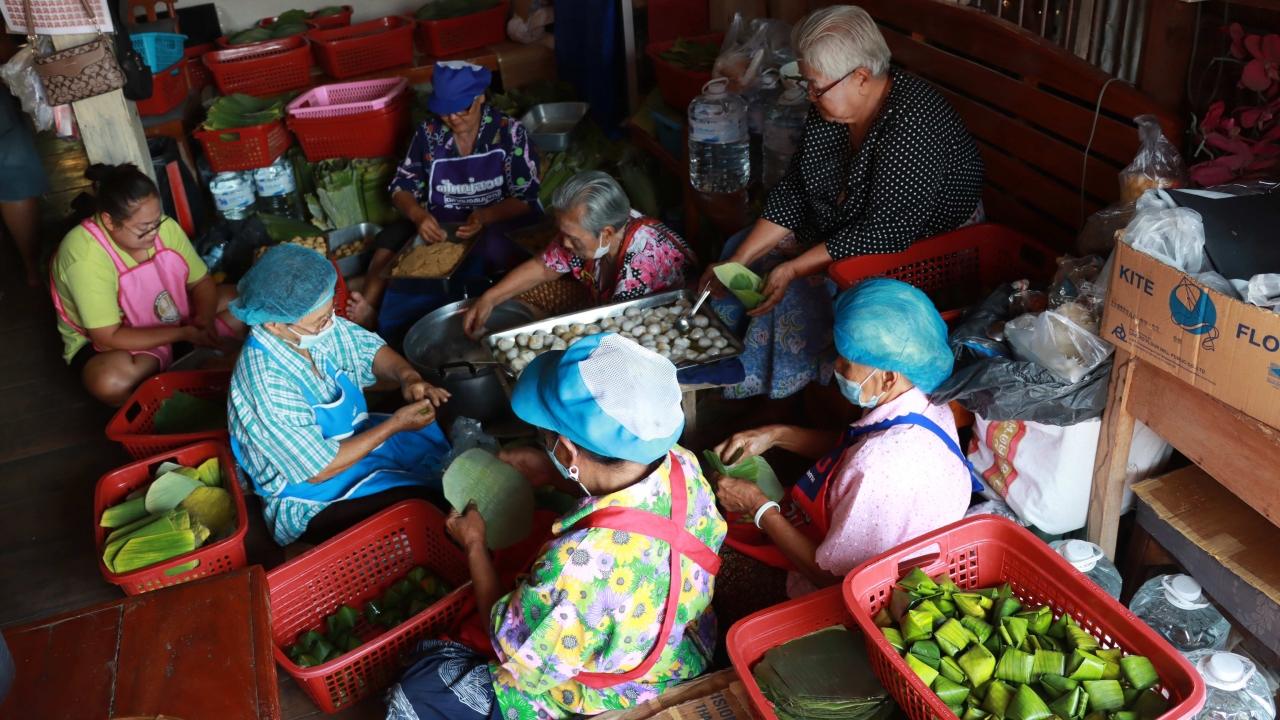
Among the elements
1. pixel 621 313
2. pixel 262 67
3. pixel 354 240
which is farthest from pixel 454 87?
pixel 262 67

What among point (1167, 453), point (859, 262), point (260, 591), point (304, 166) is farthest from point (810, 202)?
point (304, 166)

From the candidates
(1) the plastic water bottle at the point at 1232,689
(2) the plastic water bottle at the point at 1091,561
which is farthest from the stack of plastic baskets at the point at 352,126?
(1) the plastic water bottle at the point at 1232,689

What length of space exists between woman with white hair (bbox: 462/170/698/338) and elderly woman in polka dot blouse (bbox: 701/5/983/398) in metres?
0.26

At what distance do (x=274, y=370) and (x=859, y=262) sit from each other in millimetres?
1783

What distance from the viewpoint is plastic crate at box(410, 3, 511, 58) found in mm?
5965

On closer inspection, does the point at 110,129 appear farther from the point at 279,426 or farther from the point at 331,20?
the point at 331,20

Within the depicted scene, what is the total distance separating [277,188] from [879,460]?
441cm

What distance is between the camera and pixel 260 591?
1.68m

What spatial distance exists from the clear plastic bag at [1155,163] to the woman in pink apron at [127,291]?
Result: 3380mm

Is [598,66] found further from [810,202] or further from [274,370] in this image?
[274,370]

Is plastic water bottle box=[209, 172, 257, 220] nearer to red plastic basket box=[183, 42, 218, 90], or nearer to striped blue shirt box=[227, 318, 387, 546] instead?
red plastic basket box=[183, 42, 218, 90]

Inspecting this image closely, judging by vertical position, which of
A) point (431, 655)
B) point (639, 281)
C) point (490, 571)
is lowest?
point (431, 655)

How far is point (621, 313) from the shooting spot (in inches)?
123

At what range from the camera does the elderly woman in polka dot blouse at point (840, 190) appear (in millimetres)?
2740
